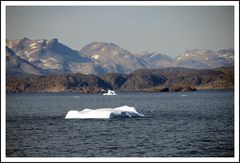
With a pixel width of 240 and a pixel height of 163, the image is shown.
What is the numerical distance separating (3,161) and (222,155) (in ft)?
38.3

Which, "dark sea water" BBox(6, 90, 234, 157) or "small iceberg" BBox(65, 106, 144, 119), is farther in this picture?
"small iceberg" BBox(65, 106, 144, 119)

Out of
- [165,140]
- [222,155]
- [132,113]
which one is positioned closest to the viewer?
[222,155]

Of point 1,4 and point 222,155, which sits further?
point 222,155

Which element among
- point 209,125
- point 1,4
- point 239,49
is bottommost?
point 209,125

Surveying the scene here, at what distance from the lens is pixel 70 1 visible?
72.9 ft

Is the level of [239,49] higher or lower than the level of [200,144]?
higher

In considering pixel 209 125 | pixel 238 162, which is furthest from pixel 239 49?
pixel 209 125

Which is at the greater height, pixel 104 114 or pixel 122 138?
pixel 122 138

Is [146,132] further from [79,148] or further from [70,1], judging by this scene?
[70,1]

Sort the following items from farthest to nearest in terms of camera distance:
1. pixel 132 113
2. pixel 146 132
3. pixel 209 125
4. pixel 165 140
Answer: pixel 132 113 < pixel 209 125 < pixel 146 132 < pixel 165 140

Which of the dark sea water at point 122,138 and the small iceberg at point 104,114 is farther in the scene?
the small iceberg at point 104,114

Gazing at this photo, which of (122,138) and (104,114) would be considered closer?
(122,138)

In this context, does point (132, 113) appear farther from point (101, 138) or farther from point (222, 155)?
point (222, 155)

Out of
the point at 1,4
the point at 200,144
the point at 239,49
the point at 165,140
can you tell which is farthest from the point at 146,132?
the point at 1,4
